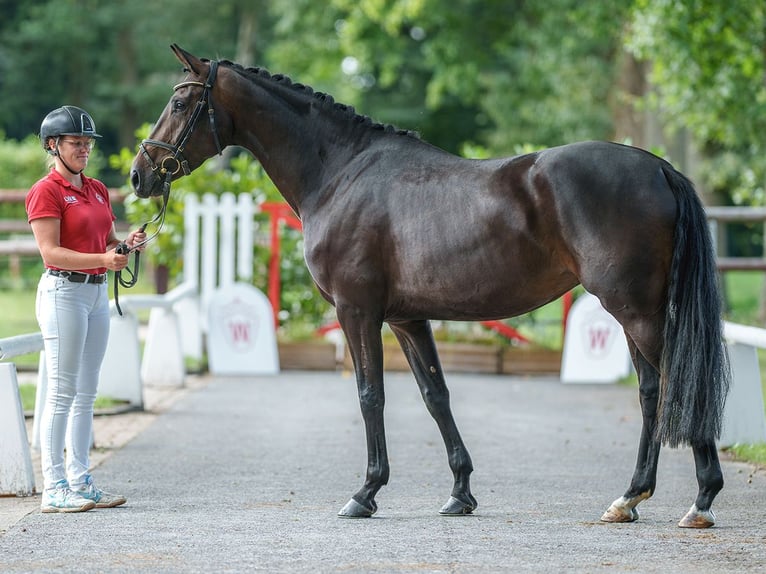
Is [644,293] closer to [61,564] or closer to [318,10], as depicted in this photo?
[61,564]

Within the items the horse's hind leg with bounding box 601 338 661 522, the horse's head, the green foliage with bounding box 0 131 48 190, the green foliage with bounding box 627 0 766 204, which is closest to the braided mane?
the horse's head

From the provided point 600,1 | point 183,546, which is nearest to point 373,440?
point 183,546

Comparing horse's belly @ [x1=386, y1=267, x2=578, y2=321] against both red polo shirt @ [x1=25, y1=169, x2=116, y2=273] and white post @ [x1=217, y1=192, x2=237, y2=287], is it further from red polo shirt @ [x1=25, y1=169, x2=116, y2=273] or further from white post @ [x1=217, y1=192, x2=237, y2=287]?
white post @ [x1=217, y1=192, x2=237, y2=287]

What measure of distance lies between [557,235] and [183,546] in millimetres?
2324

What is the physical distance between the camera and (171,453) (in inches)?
337

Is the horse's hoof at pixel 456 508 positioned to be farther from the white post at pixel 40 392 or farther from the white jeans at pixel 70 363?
the white post at pixel 40 392

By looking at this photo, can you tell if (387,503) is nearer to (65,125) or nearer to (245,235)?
(65,125)

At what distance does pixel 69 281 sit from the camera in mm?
6418

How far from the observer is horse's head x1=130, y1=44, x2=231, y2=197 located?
21.7 ft

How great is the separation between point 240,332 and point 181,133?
7.47m

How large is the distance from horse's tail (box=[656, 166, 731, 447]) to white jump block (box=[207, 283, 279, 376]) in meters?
8.59

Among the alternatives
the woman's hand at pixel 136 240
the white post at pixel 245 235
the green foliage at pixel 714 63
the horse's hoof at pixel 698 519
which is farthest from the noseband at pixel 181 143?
the green foliage at pixel 714 63

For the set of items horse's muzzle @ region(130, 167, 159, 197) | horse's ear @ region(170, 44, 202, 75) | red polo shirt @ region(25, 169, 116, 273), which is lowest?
red polo shirt @ region(25, 169, 116, 273)

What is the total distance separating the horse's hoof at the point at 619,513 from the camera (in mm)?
6059
